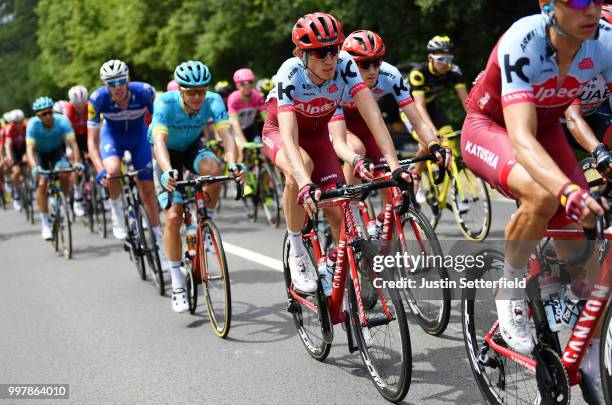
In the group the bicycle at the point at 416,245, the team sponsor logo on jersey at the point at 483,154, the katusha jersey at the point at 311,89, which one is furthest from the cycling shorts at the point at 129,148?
the team sponsor logo on jersey at the point at 483,154

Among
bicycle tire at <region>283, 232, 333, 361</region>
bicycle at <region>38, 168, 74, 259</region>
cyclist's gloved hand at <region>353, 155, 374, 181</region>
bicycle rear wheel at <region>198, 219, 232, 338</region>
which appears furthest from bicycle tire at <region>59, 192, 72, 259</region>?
cyclist's gloved hand at <region>353, 155, 374, 181</region>

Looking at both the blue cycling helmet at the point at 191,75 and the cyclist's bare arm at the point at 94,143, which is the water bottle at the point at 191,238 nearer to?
the blue cycling helmet at the point at 191,75

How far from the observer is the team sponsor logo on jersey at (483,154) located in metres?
3.52

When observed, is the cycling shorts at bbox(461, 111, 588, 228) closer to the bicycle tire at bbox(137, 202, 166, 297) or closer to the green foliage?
the bicycle tire at bbox(137, 202, 166, 297)

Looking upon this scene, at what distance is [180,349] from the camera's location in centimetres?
575

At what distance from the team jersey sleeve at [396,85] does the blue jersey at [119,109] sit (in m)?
3.25

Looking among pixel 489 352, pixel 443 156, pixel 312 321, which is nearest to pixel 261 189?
pixel 312 321

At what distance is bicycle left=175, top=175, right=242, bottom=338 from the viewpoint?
5941mm

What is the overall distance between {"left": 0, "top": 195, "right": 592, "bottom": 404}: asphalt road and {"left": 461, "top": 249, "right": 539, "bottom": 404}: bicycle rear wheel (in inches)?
15.9

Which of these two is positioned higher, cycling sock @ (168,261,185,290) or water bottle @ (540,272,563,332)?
water bottle @ (540,272,563,332)

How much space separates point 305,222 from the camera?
5.20 m

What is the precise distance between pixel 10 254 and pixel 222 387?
7772 millimetres

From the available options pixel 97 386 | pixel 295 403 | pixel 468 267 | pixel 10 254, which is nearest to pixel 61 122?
pixel 10 254

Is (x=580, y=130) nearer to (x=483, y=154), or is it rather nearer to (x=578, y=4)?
(x=483, y=154)
